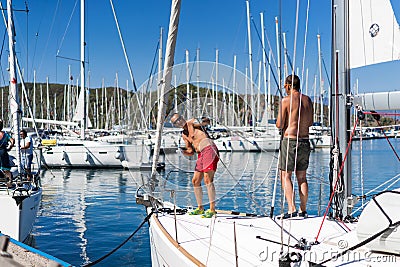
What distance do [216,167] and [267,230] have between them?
49.9 inches

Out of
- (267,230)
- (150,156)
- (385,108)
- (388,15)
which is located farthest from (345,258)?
(388,15)

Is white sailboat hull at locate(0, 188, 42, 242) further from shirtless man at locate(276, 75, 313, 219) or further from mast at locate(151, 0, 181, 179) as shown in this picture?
shirtless man at locate(276, 75, 313, 219)

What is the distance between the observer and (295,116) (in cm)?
607

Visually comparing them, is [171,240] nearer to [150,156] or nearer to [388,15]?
[150,156]

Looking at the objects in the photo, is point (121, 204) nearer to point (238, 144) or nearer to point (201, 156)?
point (201, 156)

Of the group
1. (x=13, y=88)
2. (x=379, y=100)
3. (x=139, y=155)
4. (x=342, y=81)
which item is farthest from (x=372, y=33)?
(x=13, y=88)

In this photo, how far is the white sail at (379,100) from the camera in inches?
208

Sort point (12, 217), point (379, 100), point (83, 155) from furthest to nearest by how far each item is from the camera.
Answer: point (83, 155)
point (12, 217)
point (379, 100)

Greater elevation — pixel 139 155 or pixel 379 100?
pixel 379 100

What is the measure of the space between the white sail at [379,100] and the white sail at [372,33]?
1.27ft

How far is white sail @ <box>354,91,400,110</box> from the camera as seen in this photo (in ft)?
17.4

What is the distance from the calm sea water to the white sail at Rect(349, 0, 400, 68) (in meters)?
1.18

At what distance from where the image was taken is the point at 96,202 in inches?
642

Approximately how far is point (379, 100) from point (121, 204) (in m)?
11.5
